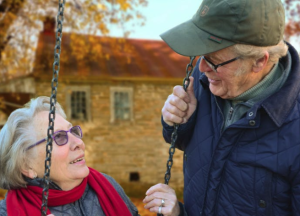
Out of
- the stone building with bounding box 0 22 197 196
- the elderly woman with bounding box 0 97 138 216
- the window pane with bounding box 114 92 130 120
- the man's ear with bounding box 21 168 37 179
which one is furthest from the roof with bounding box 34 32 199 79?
the man's ear with bounding box 21 168 37 179

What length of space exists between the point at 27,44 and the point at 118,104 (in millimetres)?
3942

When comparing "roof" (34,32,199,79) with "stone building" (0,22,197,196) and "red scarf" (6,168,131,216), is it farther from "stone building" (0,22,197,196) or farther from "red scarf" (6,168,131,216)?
"red scarf" (6,168,131,216)

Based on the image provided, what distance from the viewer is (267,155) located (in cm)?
166

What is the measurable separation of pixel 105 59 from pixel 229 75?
38.3 feet

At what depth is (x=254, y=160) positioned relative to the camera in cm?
168

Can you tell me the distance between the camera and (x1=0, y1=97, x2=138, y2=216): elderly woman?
212 cm

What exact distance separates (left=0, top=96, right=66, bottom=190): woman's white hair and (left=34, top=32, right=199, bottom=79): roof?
31.3 feet

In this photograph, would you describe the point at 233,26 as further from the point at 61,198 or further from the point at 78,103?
the point at 78,103

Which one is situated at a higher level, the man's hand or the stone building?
the man's hand

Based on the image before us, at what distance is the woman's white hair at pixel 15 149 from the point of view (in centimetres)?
212

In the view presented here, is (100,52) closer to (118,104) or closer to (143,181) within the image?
(118,104)

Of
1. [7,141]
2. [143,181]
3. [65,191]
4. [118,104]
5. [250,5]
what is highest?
[250,5]

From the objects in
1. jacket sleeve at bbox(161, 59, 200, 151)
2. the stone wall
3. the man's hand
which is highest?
the man's hand

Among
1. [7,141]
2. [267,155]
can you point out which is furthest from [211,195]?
[7,141]
